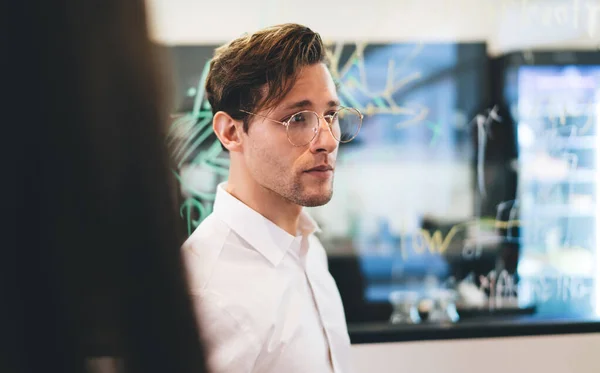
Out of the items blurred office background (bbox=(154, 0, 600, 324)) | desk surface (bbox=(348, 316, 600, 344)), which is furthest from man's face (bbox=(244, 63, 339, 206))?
desk surface (bbox=(348, 316, 600, 344))

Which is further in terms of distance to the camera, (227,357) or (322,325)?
(322,325)

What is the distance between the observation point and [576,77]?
2234mm

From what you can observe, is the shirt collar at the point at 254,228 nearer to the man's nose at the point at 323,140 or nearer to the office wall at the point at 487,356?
the man's nose at the point at 323,140

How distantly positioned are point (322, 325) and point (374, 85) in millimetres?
1084

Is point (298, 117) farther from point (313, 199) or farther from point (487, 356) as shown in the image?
point (487, 356)

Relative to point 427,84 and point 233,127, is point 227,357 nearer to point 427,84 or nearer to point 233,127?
point 233,127

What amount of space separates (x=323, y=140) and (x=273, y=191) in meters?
0.20

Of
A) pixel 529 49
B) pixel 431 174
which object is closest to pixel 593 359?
pixel 431 174

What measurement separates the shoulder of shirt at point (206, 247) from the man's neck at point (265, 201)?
102 millimetres

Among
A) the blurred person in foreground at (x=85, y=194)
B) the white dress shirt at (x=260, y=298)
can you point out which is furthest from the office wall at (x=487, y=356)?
the blurred person in foreground at (x=85, y=194)

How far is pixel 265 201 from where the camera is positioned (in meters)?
1.39

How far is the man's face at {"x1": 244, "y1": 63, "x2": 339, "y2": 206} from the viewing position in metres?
1.32

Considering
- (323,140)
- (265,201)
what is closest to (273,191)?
(265,201)

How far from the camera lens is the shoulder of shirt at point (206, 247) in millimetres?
1224
